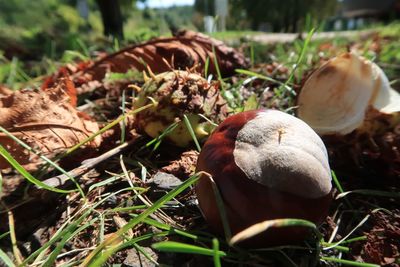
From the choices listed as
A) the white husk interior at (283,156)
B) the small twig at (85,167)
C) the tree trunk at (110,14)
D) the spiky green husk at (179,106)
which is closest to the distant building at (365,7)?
the tree trunk at (110,14)

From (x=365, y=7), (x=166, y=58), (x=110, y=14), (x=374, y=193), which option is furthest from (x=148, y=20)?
(x=365, y=7)

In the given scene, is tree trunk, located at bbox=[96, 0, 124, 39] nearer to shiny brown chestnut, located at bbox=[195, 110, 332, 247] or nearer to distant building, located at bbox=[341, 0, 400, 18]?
shiny brown chestnut, located at bbox=[195, 110, 332, 247]

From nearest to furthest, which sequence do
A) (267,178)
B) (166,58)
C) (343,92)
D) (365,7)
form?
(267,178)
(343,92)
(166,58)
(365,7)

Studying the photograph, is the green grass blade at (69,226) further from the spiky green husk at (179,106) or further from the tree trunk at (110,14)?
the tree trunk at (110,14)

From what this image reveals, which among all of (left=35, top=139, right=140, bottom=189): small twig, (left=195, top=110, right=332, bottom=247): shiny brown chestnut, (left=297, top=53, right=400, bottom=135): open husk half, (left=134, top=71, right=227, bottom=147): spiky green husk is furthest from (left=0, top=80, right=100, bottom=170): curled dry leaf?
(left=297, top=53, right=400, bottom=135): open husk half

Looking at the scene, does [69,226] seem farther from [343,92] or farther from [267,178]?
[343,92]

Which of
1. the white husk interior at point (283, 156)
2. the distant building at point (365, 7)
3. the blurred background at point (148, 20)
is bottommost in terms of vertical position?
the distant building at point (365, 7)
